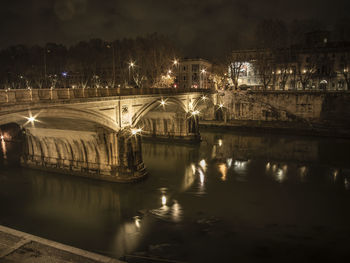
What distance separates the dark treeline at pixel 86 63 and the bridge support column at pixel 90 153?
79.4 feet

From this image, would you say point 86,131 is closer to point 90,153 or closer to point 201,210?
point 90,153

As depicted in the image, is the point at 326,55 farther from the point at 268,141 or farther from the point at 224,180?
the point at 224,180

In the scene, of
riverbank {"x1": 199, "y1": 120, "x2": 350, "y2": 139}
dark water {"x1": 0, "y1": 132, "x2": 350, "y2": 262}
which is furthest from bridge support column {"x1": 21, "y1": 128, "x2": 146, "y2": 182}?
riverbank {"x1": 199, "y1": 120, "x2": 350, "y2": 139}

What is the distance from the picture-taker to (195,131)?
Answer: 31938 millimetres

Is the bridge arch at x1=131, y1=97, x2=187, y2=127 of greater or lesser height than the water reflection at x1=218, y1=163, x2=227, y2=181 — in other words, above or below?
above

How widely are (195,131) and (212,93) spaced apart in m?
11.2

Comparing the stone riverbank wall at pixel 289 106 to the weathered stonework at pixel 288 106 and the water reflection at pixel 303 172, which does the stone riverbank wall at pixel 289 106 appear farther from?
the water reflection at pixel 303 172

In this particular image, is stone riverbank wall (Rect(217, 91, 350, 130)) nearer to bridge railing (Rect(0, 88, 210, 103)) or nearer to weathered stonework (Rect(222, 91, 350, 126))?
weathered stonework (Rect(222, 91, 350, 126))

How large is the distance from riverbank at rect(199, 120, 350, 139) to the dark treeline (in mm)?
11988

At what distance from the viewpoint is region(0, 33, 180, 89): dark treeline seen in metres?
43.6

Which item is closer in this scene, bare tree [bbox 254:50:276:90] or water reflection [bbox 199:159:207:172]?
water reflection [bbox 199:159:207:172]

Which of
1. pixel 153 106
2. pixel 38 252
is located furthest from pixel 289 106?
pixel 38 252

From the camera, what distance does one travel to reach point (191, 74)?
64812 mm

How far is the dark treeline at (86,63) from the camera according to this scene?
43594 mm
